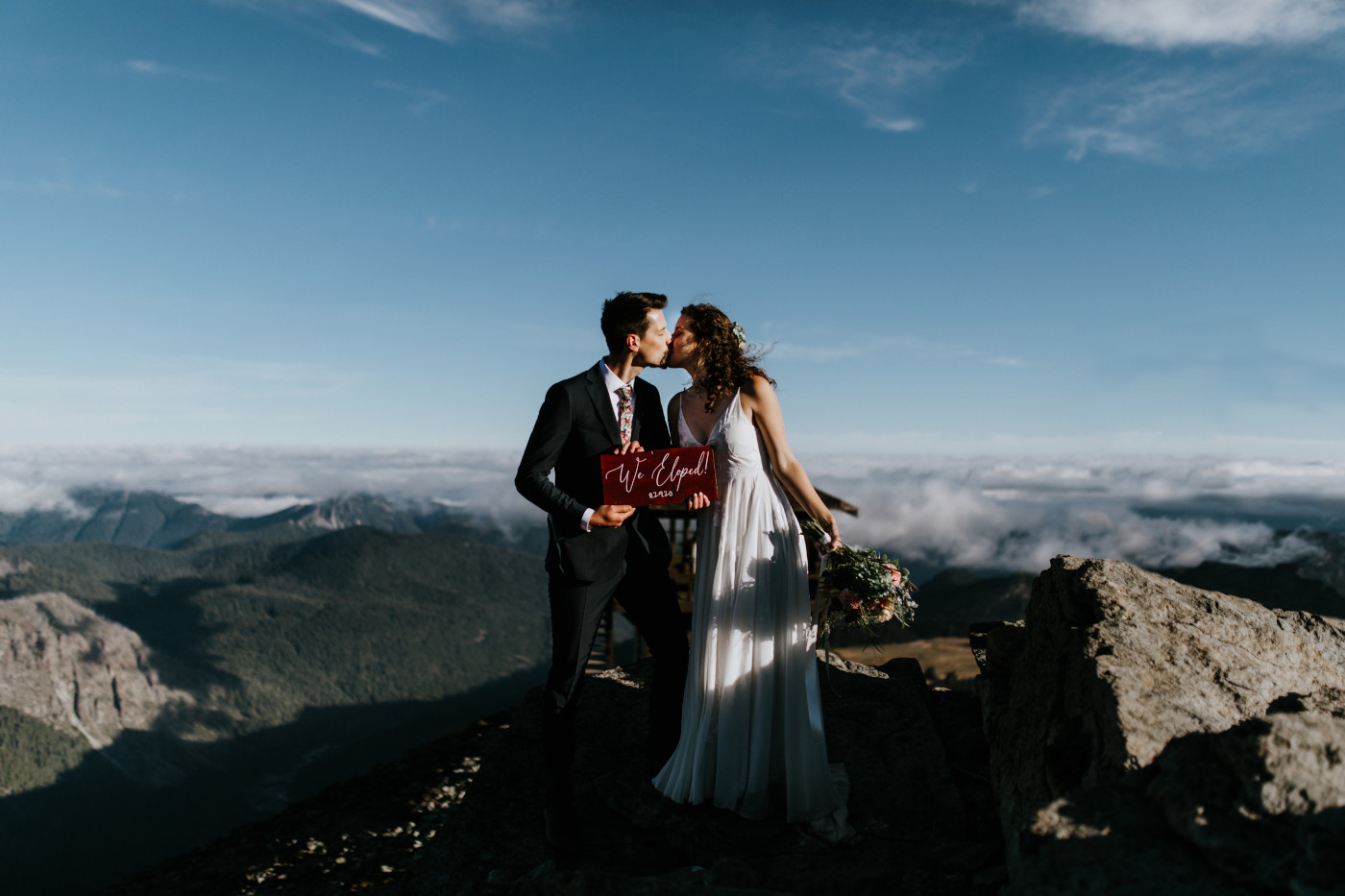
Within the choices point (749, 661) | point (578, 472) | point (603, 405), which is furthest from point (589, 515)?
point (749, 661)

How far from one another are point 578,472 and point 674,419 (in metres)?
0.85

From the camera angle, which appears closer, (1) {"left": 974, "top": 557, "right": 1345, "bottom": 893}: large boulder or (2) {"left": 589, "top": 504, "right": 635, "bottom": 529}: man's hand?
(1) {"left": 974, "top": 557, "right": 1345, "bottom": 893}: large boulder

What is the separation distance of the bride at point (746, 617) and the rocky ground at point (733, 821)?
0.28 meters

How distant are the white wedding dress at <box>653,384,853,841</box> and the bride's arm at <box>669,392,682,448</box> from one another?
10cm

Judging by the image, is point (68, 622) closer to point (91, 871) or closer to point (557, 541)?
point (91, 871)

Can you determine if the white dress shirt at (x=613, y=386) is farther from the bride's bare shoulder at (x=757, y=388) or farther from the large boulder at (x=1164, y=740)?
the large boulder at (x=1164, y=740)

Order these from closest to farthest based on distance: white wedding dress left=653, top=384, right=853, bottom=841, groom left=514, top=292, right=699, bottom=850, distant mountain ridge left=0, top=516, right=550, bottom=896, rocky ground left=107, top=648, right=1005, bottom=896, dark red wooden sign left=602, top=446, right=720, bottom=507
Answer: rocky ground left=107, top=648, right=1005, bottom=896
dark red wooden sign left=602, top=446, right=720, bottom=507
groom left=514, top=292, right=699, bottom=850
white wedding dress left=653, top=384, right=853, bottom=841
distant mountain ridge left=0, top=516, right=550, bottom=896

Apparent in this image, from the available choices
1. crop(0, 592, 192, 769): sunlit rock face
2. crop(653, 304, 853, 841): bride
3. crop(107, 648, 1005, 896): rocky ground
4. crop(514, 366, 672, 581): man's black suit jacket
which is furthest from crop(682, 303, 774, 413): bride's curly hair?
crop(0, 592, 192, 769): sunlit rock face

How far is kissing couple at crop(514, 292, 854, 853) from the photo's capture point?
4.72 meters

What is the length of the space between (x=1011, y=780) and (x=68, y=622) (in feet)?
740

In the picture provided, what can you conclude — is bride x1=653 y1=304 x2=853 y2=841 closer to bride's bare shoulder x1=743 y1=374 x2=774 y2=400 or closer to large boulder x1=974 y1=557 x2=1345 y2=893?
bride's bare shoulder x1=743 y1=374 x2=774 y2=400

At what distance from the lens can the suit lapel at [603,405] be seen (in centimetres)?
474

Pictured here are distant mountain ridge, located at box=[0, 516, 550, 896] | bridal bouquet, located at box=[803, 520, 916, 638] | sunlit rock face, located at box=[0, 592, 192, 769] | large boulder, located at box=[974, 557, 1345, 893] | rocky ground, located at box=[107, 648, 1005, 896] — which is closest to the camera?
large boulder, located at box=[974, 557, 1345, 893]

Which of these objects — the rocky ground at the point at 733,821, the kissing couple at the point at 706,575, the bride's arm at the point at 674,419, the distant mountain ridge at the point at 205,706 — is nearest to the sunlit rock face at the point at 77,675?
the distant mountain ridge at the point at 205,706
